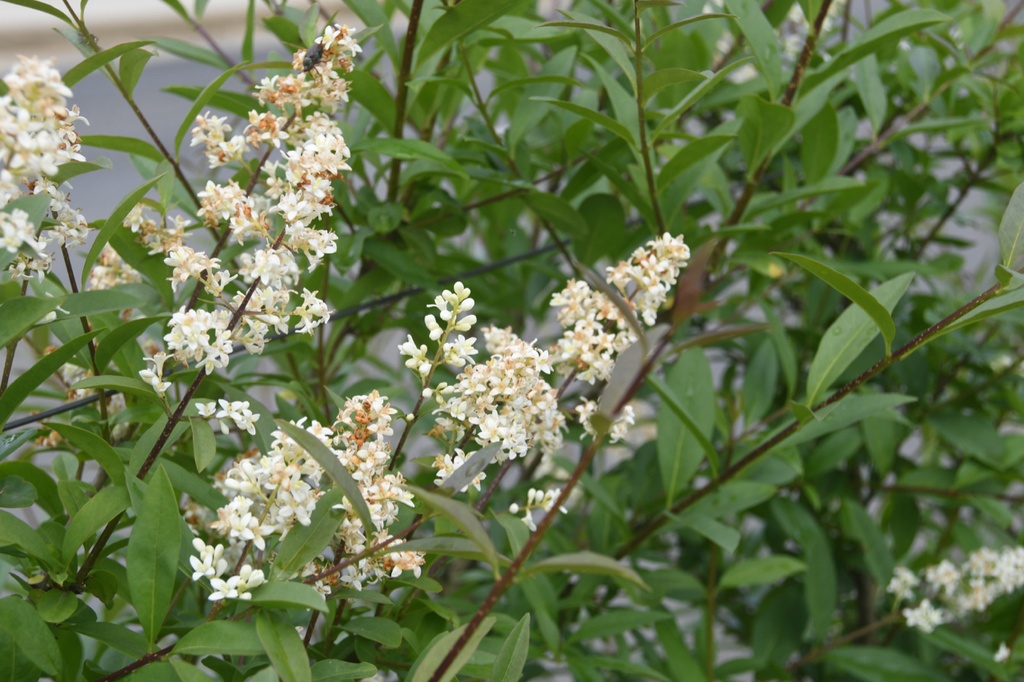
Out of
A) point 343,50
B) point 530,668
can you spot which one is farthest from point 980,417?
point 343,50

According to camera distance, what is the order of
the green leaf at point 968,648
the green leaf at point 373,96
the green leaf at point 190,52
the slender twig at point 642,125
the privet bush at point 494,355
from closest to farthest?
the privet bush at point 494,355 → the slender twig at point 642,125 → the green leaf at point 373,96 → the green leaf at point 190,52 → the green leaf at point 968,648

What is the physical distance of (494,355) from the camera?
0.49 meters

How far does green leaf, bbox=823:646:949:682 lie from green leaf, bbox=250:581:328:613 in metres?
0.69

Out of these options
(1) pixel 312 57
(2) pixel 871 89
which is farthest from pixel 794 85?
(1) pixel 312 57

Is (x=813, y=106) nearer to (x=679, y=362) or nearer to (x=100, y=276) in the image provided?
(x=679, y=362)

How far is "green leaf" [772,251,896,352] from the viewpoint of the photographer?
0.49 m

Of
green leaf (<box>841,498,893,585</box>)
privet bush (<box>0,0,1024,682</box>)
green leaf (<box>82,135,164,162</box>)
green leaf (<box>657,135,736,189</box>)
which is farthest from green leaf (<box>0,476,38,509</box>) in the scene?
green leaf (<box>841,498,893,585</box>)

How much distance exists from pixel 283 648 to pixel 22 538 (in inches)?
6.1

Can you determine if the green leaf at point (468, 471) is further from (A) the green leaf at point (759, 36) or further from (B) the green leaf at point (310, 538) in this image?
(A) the green leaf at point (759, 36)

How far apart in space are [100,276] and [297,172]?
277 millimetres

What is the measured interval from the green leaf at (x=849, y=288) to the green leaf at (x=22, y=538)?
40cm

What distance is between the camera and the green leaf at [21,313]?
0.46m

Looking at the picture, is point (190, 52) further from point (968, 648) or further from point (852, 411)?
point (968, 648)

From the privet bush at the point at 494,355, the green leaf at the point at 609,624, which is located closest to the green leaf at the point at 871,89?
the privet bush at the point at 494,355
